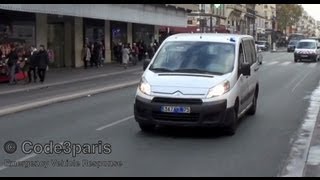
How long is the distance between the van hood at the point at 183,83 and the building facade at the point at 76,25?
15.6 meters

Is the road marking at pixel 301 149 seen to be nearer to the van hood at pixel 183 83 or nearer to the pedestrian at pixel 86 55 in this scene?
the van hood at pixel 183 83

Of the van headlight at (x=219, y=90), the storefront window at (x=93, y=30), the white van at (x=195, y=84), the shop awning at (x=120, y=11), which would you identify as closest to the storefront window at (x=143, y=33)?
the shop awning at (x=120, y=11)

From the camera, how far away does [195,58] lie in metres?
12.0

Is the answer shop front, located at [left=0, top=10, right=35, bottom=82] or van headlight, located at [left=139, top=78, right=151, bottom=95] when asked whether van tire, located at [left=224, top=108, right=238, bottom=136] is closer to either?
van headlight, located at [left=139, top=78, right=151, bottom=95]

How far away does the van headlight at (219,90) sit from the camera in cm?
1078

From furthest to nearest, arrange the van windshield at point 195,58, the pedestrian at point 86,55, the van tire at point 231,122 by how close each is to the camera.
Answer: the pedestrian at point 86,55 < the van windshield at point 195,58 < the van tire at point 231,122

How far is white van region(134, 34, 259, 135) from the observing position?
10.7 meters

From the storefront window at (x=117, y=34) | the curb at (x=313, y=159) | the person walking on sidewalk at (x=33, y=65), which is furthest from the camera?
the storefront window at (x=117, y=34)

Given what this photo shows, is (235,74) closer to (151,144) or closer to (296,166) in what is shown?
(151,144)

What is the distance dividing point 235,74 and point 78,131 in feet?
10.5

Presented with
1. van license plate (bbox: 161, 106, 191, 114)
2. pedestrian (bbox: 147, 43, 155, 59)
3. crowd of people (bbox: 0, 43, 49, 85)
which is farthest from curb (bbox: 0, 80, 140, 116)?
pedestrian (bbox: 147, 43, 155, 59)

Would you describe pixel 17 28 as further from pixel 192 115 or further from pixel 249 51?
pixel 192 115

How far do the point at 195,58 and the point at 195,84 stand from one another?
121cm

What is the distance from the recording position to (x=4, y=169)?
27.0 ft
